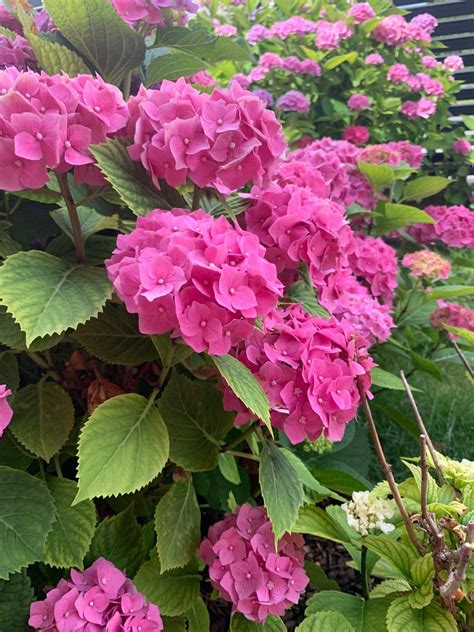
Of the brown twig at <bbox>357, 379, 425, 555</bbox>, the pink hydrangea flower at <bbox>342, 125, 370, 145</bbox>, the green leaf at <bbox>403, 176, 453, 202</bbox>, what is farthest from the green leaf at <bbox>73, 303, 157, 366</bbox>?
the pink hydrangea flower at <bbox>342, 125, 370, 145</bbox>

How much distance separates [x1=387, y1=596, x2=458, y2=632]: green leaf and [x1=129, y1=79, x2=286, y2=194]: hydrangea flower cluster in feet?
2.24

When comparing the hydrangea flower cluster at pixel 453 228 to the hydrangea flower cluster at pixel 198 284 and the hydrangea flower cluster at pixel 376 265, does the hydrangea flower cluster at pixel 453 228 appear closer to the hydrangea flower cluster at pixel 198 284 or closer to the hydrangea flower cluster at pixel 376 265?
the hydrangea flower cluster at pixel 376 265

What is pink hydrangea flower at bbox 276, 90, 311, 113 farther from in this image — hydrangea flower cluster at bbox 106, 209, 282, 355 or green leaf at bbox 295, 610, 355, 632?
green leaf at bbox 295, 610, 355, 632

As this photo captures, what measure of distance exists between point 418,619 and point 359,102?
2.79m

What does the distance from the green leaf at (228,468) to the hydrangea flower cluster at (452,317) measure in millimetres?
1008

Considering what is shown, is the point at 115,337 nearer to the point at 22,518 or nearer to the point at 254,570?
the point at 22,518

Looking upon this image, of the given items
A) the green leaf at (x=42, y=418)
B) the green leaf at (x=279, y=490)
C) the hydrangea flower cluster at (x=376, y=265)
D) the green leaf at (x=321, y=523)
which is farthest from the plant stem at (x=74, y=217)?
the hydrangea flower cluster at (x=376, y=265)

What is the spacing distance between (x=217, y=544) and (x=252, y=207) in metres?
0.59

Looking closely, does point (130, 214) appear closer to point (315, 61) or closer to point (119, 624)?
point (119, 624)

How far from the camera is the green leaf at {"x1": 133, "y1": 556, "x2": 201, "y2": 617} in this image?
1.03 meters

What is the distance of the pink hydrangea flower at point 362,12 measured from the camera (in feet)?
11.0

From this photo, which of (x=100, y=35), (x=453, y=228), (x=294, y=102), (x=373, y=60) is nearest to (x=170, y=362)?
(x=100, y=35)

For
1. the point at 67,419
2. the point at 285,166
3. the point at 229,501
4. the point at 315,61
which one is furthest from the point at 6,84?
the point at 315,61

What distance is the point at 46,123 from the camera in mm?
817
